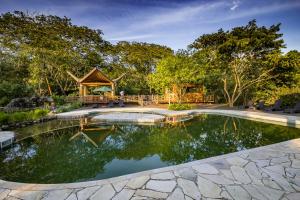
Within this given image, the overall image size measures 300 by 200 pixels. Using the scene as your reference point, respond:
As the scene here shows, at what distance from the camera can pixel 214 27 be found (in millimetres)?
16031

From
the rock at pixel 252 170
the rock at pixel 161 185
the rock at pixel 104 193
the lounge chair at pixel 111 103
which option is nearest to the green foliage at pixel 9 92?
the lounge chair at pixel 111 103

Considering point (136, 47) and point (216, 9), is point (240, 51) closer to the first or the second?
point (216, 9)

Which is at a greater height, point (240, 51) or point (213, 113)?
point (240, 51)

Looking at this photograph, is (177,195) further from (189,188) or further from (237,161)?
(237,161)

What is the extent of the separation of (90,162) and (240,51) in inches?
572

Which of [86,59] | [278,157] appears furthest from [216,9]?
[86,59]

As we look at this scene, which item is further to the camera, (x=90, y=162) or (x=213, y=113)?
(x=213, y=113)

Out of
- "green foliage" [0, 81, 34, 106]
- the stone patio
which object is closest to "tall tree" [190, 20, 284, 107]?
the stone patio

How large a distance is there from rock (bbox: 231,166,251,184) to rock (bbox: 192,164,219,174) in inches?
13.6

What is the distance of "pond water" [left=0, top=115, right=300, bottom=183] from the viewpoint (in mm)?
4758

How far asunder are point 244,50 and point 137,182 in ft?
48.3

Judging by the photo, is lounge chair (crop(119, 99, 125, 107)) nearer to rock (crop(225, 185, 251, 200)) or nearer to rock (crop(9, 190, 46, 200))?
rock (crop(9, 190, 46, 200))

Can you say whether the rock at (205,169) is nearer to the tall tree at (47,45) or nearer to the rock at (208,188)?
the rock at (208,188)

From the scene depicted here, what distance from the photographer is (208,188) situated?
3.35 m
